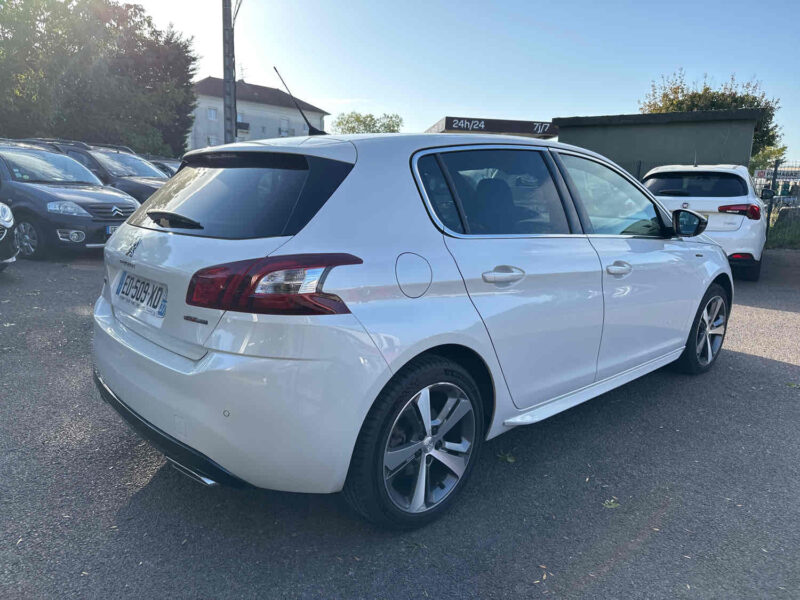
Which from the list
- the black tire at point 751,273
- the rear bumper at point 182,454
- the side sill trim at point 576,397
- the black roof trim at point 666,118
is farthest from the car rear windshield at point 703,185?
the rear bumper at point 182,454

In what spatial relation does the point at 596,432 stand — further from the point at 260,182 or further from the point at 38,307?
the point at 38,307

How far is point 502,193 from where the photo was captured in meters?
3.01

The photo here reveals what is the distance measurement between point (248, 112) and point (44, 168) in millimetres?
62091

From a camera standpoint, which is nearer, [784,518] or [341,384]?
[341,384]

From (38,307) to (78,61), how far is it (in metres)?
28.7

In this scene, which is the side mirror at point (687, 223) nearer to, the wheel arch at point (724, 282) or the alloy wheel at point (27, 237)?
the wheel arch at point (724, 282)

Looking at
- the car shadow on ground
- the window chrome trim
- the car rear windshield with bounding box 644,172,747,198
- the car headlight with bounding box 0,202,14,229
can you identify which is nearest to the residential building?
the car headlight with bounding box 0,202,14,229

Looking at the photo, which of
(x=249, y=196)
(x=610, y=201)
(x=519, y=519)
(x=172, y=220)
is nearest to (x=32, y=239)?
(x=172, y=220)

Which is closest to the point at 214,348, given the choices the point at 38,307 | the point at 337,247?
the point at 337,247

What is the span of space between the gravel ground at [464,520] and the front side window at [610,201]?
1.24 metres

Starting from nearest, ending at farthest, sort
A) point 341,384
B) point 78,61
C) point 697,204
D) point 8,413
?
point 341,384 < point 8,413 < point 697,204 < point 78,61

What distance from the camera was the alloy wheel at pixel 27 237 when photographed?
8.79 m

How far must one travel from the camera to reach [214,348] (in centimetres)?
221

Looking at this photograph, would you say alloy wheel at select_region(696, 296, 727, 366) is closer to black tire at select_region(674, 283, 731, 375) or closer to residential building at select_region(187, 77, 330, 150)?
black tire at select_region(674, 283, 731, 375)
